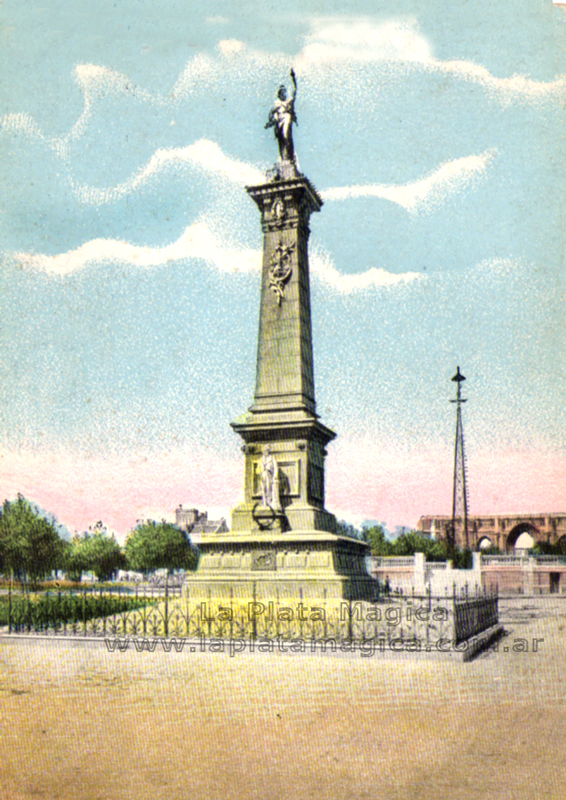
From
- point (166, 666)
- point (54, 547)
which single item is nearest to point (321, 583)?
point (166, 666)

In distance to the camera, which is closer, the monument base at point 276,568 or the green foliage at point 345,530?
the monument base at point 276,568

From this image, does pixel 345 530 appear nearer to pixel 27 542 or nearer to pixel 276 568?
pixel 27 542

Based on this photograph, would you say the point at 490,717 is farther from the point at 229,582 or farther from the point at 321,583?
the point at 229,582

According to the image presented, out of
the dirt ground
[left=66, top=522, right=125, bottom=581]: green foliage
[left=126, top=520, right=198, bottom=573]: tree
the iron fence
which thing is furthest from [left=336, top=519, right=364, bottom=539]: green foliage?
[left=66, top=522, right=125, bottom=581]: green foliage

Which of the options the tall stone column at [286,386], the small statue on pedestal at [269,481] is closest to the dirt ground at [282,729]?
the small statue on pedestal at [269,481]

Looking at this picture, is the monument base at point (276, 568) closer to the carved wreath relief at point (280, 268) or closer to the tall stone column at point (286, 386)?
the tall stone column at point (286, 386)

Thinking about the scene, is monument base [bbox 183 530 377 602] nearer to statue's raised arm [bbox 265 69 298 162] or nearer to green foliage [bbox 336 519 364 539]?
green foliage [bbox 336 519 364 539]
